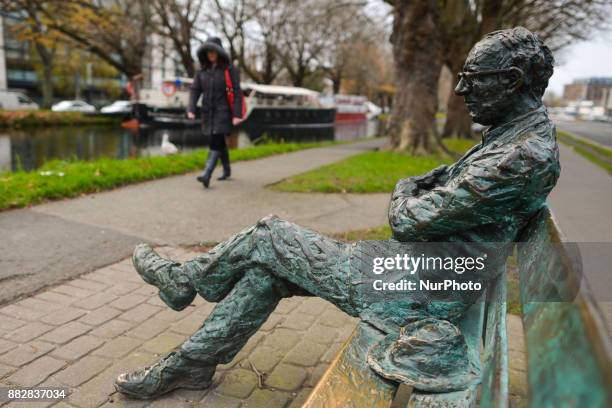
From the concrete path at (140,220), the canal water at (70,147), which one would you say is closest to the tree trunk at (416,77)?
the concrete path at (140,220)

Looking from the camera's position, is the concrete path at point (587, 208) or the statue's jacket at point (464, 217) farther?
the concrete path at point (587, 208)

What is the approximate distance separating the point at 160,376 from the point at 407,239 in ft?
4.58

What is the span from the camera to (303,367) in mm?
3049

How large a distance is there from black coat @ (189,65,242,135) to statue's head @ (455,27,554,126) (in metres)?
6.67

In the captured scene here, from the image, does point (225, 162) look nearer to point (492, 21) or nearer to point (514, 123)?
point (514, 123)

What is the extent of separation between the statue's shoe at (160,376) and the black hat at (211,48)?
20.9ft

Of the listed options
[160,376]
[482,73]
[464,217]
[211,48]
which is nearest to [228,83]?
[211,48]

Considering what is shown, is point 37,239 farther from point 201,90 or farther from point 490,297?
point 490,297

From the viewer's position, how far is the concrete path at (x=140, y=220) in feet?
15.3

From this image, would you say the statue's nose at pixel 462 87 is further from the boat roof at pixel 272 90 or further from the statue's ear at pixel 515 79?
the boat roof at pixel 272 90

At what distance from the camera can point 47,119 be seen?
27.0 meters

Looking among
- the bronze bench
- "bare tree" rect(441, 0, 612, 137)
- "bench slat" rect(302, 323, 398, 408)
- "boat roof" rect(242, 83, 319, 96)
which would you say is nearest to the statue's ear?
the bronze bench

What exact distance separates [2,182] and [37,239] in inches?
93.4

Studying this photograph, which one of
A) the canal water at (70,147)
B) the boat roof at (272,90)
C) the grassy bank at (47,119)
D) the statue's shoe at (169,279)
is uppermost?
the boat roof at (272,90)
